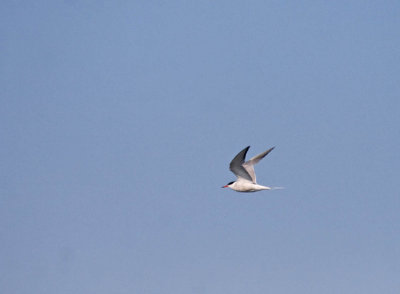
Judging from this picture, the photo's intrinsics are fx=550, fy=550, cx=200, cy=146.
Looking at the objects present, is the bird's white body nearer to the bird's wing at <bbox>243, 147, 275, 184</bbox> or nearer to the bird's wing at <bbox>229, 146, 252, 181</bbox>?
the bird's wing at <bbox>229, 146, 252, 181</bbox>

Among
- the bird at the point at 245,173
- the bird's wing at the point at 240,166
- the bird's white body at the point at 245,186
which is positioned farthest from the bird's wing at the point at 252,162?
the bird's white body at the point at 245,186

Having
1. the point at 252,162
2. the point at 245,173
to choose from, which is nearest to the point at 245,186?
the point at 245,173

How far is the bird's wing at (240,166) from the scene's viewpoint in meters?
30.8

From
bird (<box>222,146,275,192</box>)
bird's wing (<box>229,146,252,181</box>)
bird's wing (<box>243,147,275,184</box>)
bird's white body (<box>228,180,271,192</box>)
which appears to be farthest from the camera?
bird's white body (<box>228,180,271,192</box>)

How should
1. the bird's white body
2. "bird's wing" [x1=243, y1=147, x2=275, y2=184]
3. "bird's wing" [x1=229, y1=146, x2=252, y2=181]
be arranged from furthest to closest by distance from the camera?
the bird's white body
"bird's wing" [x1=243, y1=147, x2=275, y2=184]
"bird's wing" [x1=229, y1=146, x2=252, y2=181]

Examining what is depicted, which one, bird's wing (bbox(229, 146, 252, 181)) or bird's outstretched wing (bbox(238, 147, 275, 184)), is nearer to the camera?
bird's wing (bbox(229, 146, 252, 181))

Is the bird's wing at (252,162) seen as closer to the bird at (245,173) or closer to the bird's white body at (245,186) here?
the bird at (245,173)

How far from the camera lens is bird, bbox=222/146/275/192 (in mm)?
31922

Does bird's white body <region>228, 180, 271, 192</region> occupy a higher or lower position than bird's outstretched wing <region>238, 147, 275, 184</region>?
lower

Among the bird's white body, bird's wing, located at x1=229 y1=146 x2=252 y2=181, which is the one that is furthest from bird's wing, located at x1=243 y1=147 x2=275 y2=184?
the bird's white body

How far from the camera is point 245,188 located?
33.2 metres

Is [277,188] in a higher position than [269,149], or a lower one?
lower

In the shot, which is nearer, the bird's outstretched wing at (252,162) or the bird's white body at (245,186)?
the bird's outstretched wing at (252,162)

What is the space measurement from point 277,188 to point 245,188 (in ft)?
11.5
